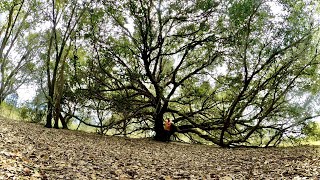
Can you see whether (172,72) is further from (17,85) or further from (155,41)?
(17,85)

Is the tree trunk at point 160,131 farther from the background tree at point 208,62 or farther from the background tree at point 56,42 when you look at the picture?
the background tree at point 56,42

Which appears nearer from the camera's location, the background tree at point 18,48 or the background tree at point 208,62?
the background tree at point 208,62

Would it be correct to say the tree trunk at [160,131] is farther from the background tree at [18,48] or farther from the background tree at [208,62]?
the background tree at [18,48]

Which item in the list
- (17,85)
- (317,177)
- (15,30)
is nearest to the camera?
(317,177)

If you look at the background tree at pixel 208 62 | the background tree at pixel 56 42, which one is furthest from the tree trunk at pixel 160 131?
the background tree at pixel 56 42

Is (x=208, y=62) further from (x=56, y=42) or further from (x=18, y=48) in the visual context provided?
(x=18, y=48)

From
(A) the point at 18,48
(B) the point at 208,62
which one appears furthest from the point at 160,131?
(A) the point at 18,48

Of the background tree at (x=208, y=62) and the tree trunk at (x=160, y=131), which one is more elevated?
the background tree at (x=208, y=62)

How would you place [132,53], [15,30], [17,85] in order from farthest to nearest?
[17,85] < [15,30] < [132,53]

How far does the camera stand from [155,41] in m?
12.5

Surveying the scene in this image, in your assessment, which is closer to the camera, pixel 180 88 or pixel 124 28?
pixel 124 28

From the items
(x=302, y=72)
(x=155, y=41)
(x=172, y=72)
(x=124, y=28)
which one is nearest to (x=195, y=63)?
(x=172, y=72)

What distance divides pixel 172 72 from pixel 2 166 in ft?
31.5

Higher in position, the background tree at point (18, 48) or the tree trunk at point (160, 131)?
the background tree at point (18, 48)
